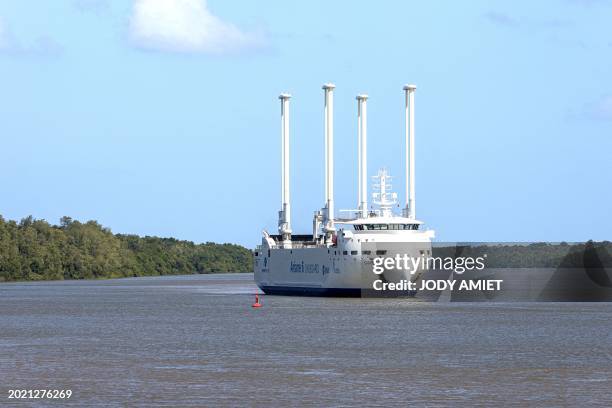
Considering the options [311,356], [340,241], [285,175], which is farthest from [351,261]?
[311,356]

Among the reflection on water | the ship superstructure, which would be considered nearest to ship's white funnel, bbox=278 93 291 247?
the ship superstructure

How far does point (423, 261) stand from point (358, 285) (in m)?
6.72

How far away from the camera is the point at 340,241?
130 meters

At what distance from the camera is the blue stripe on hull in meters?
132

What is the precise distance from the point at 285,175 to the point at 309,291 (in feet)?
47.5

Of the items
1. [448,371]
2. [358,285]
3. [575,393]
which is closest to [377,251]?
[358,285]

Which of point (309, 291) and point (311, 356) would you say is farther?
point (309, 291)

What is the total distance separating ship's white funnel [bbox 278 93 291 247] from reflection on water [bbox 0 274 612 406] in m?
32.1

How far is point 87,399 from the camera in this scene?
48375mm

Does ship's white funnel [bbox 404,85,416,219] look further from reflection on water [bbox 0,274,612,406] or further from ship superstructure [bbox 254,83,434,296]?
reflection on water [bbox 0,274,612,406]

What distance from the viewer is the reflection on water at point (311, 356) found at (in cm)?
5069

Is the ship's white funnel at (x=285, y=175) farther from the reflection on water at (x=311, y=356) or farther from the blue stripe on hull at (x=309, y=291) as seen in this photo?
the reflection on water at (x=311, y=356)

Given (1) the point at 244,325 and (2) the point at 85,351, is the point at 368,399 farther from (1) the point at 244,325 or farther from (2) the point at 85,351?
(1) the point at 244,325

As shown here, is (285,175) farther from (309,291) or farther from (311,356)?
(311,356)
